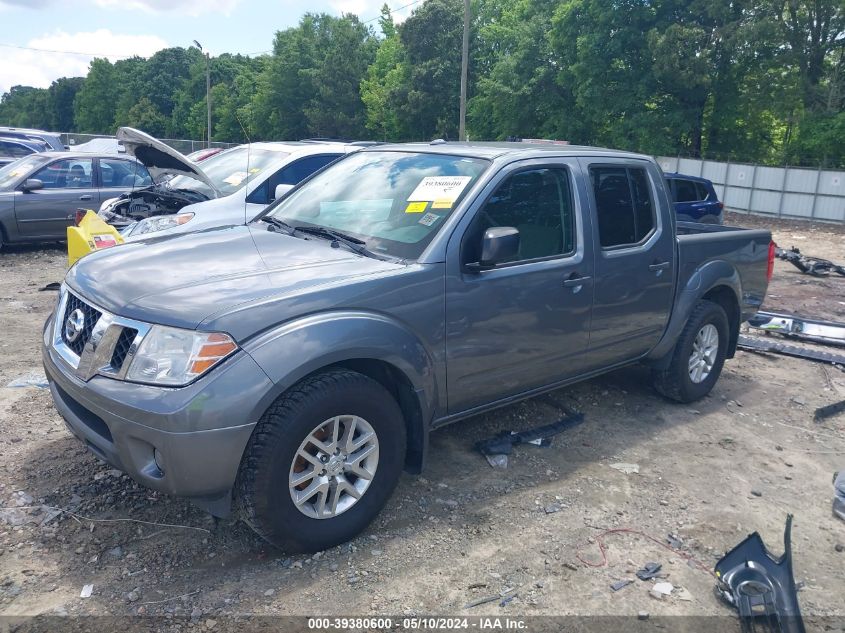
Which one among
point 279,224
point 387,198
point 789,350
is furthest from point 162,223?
point 789,350

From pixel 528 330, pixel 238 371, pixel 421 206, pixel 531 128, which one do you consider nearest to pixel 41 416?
pixel 238 371

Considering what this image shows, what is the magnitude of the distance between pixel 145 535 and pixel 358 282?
5.21 feet

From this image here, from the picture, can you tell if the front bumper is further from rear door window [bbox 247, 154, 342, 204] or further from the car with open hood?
the car with open hood

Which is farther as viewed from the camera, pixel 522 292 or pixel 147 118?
pixel 147 118

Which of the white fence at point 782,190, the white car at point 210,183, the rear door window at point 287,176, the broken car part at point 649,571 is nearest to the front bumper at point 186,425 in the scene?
the broken car part at point 649,571

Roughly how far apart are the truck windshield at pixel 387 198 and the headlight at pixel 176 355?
3.77ft

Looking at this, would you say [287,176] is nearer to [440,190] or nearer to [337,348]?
[440,190]

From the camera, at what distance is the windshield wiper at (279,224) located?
4216mm

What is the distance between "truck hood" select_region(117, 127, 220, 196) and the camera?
729cm

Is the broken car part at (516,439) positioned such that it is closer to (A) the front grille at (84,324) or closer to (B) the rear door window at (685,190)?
(A) the front grille at (84,324)

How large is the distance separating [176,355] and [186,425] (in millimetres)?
294

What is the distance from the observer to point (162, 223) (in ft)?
24.2

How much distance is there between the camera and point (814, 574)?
11.5 ft

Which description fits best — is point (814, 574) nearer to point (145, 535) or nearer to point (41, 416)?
point (145, 535)
